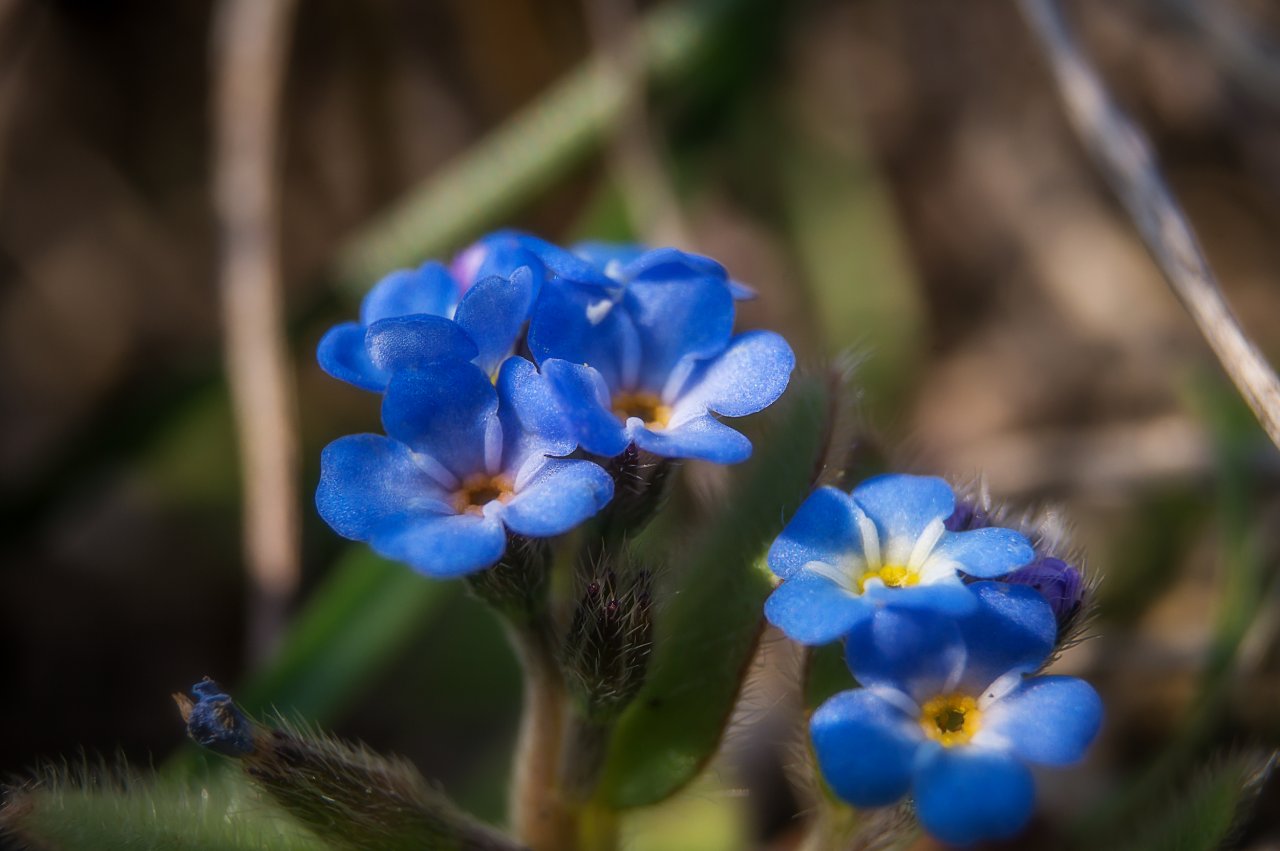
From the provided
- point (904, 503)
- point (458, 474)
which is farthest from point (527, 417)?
point (904, 503)

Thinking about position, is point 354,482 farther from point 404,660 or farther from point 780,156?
point 780,156

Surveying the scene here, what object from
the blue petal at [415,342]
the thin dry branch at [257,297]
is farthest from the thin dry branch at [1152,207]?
the thin dry branch at [257,297]

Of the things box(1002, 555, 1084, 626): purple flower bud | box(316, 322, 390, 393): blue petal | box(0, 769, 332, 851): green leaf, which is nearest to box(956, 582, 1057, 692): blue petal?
box(1002, 555, 1084, 626): purple flower bud

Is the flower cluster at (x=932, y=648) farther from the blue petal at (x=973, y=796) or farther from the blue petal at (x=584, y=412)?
the blue petal at (x=584, y=412)

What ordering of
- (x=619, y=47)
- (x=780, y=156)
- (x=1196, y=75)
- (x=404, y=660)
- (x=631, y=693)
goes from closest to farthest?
(x=631, y=693) < (x=404, y=660) < (x=619, y=47) < (x=1196, y=75) < (x=780, y=156)

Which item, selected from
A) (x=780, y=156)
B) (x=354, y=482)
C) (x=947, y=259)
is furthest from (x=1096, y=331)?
(x=354, y=482)

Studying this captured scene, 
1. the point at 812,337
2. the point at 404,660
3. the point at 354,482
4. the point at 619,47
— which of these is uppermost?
the point at 619,47

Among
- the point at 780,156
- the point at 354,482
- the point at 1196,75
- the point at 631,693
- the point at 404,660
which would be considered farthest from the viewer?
the point at 780,156
